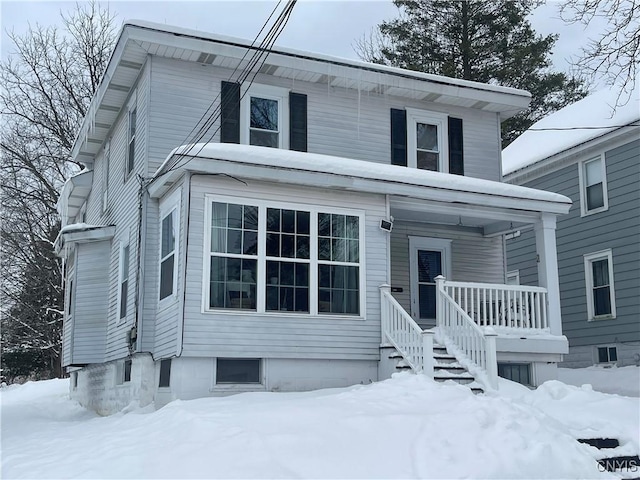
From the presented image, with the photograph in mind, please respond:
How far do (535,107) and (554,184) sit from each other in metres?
12.1

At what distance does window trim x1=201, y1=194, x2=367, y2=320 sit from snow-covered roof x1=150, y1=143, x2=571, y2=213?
45 centimetres

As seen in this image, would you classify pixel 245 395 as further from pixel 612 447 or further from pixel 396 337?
pixel 612 447

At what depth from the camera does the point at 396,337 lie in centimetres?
1130

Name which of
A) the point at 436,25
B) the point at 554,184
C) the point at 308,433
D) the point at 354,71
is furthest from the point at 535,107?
the point at 308,433

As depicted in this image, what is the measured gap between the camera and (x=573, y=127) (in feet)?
62.3

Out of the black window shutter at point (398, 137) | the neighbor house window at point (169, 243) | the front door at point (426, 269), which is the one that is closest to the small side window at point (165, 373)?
the neighbor house window at point (169, 243)

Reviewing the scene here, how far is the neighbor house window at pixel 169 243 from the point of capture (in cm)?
1110

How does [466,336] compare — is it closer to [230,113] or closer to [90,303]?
[230,113]

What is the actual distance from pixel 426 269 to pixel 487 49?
17.3m

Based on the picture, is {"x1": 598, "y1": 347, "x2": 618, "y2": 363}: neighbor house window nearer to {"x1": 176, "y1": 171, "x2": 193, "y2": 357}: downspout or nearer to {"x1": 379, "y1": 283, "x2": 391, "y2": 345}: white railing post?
{"x1": 379, "y1": 283, "x2": 391, "y2": 345}: white railing post

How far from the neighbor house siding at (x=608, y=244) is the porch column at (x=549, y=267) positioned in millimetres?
4256

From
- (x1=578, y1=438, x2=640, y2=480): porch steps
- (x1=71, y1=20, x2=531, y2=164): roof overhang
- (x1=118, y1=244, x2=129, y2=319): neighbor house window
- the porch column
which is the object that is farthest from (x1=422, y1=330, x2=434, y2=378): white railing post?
(x1=71, y1=20, x2=531, y2=164): roof overhang

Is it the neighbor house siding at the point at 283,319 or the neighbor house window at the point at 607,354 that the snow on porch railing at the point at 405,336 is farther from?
the neighbor house window at the point at 607,354

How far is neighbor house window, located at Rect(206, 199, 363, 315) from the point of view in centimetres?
1079
